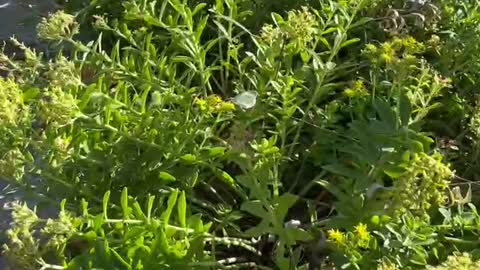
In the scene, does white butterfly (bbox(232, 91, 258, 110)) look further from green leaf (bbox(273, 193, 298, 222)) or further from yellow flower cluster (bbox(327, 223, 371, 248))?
yellow flower cluster (bbox(327, 223, 371, 248))

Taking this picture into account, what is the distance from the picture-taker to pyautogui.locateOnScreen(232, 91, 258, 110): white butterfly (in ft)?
5.03

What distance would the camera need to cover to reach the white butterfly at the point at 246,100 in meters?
1.53

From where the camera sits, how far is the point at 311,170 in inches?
67.8

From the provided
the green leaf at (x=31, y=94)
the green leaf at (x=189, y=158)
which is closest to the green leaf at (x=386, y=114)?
the green leaf at (x=189, y=158)

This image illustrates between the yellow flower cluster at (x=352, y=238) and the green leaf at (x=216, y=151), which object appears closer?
the yellow flower cluster at (x=352, y=238)

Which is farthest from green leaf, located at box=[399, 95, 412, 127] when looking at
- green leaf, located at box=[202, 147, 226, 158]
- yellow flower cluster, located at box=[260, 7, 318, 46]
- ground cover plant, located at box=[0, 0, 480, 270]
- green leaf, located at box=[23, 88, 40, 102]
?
green leaf, located at box=[23, 88, 40, 102]

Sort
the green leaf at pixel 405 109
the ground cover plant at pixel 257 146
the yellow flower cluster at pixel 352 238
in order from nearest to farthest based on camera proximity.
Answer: the yellow flower cluster at pixel 352 238
the ground cover plant at pixel 257 146
the green leaf at pixel 405 109

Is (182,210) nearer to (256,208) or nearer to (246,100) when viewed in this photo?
(256,208)

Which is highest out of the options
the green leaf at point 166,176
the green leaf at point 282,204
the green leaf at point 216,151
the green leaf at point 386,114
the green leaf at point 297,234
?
the green leaf at point 386,114

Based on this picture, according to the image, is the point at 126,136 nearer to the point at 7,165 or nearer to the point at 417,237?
the point at 7,165

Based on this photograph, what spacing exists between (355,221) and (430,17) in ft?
1.69

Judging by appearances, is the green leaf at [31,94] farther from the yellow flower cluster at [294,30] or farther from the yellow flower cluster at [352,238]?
the yellow flower cluster at [352,238]

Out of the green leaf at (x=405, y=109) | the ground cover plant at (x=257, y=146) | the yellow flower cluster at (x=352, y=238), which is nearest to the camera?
the yellow flower cluster at (x=352, y=238)

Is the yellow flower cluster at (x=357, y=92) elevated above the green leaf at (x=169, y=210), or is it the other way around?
the yellow flower cluster at (x=357, y=92)
